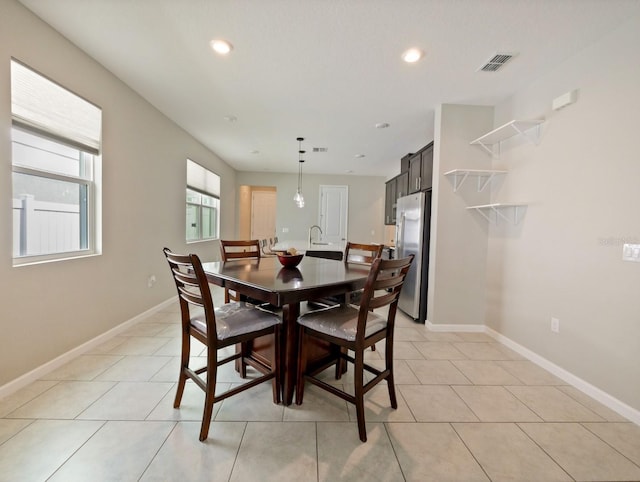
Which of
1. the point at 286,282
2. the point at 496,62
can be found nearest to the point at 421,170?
the point at 496,62

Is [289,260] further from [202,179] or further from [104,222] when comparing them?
[202,179]

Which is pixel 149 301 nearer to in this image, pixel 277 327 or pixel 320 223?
pixel 277 327

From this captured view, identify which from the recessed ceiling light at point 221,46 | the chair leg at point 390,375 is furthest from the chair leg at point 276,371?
the recessed ceiling light at point 221,46

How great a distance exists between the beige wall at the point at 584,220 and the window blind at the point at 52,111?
405cm

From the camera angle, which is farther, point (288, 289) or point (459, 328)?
point (459, 328)

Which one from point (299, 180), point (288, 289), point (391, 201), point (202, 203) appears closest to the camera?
point (288, 289)

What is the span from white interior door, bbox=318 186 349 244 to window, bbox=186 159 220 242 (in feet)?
8.68

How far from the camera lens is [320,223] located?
7172mm

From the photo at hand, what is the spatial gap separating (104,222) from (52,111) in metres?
0.97

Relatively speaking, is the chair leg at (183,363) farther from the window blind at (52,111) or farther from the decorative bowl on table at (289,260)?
the window blind at (52,111)

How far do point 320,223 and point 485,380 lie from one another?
544 cm

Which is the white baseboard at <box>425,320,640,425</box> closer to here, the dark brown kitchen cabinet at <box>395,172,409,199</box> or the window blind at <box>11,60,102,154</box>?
the dark brown kitchen cabinet at <box>395,172,409,199</box>

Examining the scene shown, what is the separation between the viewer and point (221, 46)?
212 cm

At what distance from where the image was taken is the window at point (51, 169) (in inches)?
73.8
